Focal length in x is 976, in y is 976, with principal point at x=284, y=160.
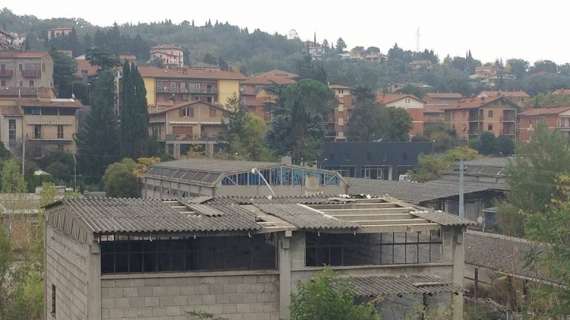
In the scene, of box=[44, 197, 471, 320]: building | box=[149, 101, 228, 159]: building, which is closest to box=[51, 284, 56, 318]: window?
box=[44, 197, 471, 320]: building

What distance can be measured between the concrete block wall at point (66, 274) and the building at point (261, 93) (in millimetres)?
64447

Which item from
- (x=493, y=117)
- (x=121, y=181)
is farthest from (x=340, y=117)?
(x=121, y=181)

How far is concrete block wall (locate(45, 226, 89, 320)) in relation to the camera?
22453 millimetres

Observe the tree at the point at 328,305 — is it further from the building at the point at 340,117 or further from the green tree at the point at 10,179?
the building at the point at 340,117

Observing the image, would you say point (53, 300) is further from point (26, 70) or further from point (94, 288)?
point (26, 70)

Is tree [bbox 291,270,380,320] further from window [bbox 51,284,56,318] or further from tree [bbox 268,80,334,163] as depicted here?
tree [bbox 268,80,334,163]

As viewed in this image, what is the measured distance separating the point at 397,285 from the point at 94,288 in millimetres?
6987

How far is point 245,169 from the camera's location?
48.0m

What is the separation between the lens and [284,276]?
22.7 metres

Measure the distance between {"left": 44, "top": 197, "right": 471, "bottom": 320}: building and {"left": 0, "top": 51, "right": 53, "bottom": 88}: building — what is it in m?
60.9

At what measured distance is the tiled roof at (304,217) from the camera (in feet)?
74.4

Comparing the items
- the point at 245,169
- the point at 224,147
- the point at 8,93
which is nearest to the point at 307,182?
the point at 245,169

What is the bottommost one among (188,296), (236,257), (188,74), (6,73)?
(188,296)

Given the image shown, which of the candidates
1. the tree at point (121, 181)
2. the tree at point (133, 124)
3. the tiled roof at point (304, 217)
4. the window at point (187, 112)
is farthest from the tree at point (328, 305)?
the window at point (187, 112)
